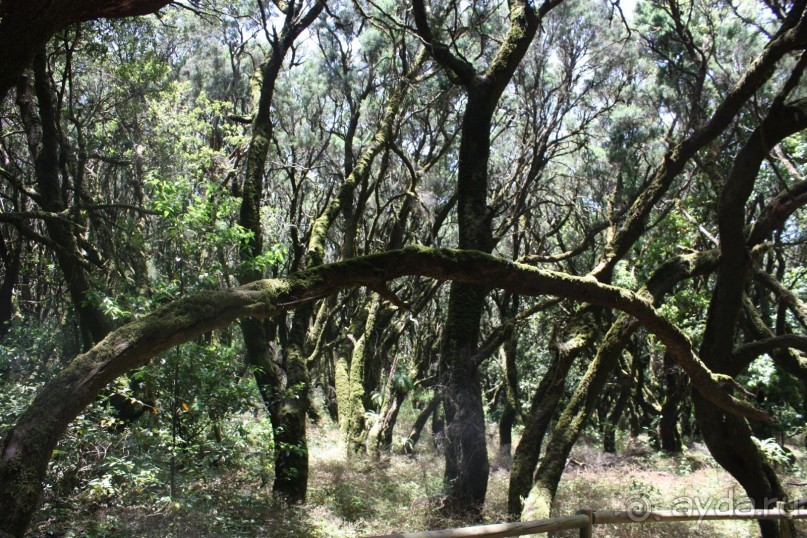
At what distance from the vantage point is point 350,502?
29.3 ft

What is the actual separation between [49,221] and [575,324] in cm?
820

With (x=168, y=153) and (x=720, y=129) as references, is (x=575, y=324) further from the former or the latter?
(x=168, y=153)

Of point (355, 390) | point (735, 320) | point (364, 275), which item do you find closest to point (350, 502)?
point (355, 390)

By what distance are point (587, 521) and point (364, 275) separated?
2.32 m

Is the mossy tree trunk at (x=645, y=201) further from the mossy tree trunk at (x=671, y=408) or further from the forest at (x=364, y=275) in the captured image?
the mossy tree trunk at (x=671, y=408)

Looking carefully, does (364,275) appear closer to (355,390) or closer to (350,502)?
(350,502)

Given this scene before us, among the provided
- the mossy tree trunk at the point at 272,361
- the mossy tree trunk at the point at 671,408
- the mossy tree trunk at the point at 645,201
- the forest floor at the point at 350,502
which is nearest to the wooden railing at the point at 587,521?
the mossy tree trunk at the point at 645,201

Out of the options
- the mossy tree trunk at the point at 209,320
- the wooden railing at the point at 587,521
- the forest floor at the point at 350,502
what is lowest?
the forest floor at the point at 350,502

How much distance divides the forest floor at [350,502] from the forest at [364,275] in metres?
0.06

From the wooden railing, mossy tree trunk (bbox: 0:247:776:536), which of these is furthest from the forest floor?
the wooden railing

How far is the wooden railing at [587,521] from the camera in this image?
3433 mm

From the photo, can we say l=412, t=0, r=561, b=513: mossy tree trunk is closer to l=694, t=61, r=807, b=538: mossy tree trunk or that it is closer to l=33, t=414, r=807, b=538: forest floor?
l=33, t=414, r=807, b=538: forest floor

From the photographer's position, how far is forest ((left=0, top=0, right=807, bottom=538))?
5.32 metres

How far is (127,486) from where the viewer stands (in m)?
6.62
